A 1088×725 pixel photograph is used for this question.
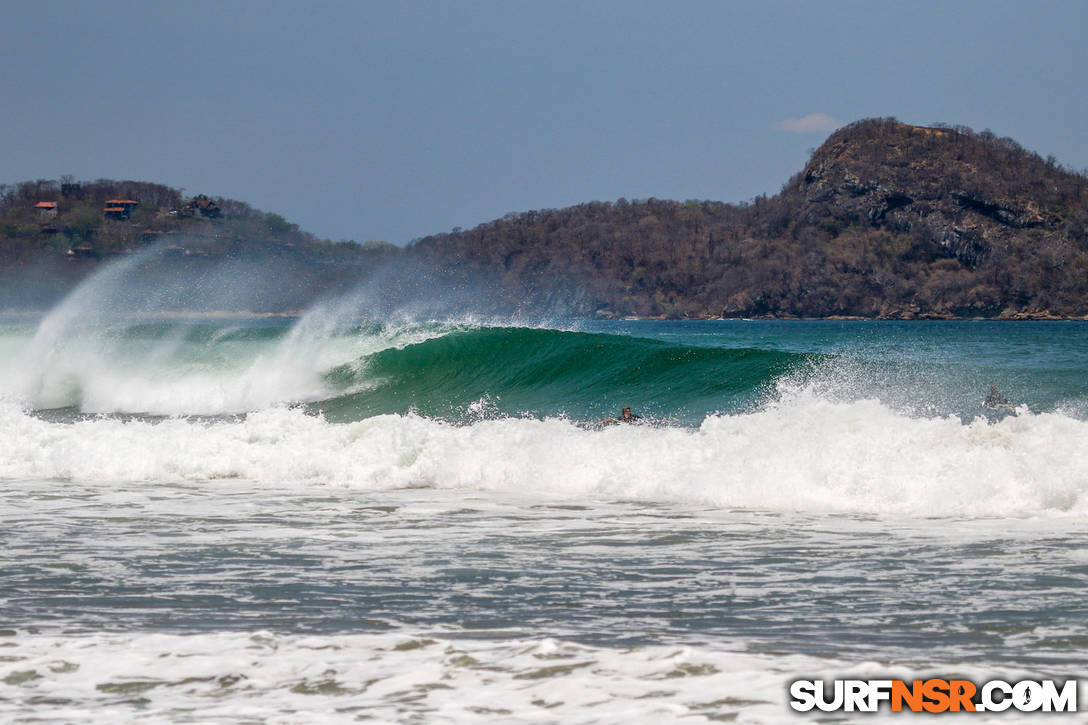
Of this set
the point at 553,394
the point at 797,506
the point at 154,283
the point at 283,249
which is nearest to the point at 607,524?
the point at 797,506

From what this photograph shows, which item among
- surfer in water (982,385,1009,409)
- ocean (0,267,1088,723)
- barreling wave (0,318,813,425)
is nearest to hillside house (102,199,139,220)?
barreling wave (0,318,813,425)

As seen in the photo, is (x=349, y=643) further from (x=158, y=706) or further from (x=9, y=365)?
(x=9, y=365)

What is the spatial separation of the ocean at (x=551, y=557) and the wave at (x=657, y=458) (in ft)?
0.13

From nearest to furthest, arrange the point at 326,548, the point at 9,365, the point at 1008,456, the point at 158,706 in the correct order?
the point at 158,706
the point at 326,548
the point at 1008,456
the point at 9,365

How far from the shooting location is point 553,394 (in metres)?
21.4

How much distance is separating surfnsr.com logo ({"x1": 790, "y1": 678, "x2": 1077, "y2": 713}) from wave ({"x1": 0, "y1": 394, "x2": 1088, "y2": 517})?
17.0 ft

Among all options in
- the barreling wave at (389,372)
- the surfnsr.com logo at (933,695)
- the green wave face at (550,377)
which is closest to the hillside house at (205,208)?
the barreling wave at (389,372)

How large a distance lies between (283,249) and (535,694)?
118272 mm

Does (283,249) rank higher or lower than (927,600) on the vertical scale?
higher

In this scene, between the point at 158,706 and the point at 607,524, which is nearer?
the point at 158,706

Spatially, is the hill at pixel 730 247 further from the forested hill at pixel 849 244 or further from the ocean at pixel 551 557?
the ocean at pixel 551 557

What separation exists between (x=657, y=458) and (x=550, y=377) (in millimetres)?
10755

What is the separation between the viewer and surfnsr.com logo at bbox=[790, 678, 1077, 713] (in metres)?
4.53

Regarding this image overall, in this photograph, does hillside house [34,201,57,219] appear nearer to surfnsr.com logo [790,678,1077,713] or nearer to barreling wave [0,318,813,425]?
barreling wave [0,318,813,425]
